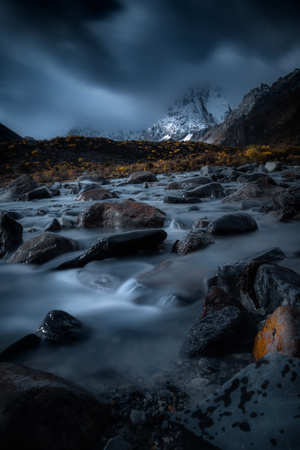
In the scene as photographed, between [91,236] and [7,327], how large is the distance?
107 inches

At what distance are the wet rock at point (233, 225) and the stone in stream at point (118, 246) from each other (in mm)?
950

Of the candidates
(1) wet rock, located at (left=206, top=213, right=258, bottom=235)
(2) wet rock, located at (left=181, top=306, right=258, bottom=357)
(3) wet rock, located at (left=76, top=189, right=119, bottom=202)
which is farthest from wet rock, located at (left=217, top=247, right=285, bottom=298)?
(3) wet rock, located at (left=76, top=189, right=119, bottom=202)

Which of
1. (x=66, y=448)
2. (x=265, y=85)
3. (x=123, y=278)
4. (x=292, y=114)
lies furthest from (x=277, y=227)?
(x=265, y=85)

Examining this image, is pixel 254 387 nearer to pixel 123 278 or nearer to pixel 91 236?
pixel 123 278

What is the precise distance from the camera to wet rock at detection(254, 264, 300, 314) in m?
1.77

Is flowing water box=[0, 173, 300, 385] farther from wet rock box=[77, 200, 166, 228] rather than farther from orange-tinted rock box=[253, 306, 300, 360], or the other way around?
wet rock box=[77, 200, 166, 228]

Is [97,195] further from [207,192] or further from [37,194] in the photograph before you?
[207,192]

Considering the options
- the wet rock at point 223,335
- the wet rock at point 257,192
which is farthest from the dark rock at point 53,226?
the wet rock at point 257,192

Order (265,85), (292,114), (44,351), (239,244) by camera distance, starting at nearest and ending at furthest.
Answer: (44,351) < (239,244) < (292,114) < (265,85)

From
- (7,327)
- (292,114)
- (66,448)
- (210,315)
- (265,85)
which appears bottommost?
(7,327)

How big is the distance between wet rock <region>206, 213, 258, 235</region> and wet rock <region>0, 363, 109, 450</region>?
333 centimetres

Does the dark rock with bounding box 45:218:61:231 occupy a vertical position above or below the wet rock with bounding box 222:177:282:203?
below

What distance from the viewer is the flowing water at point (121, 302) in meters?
1.67

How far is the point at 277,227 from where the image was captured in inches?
181
